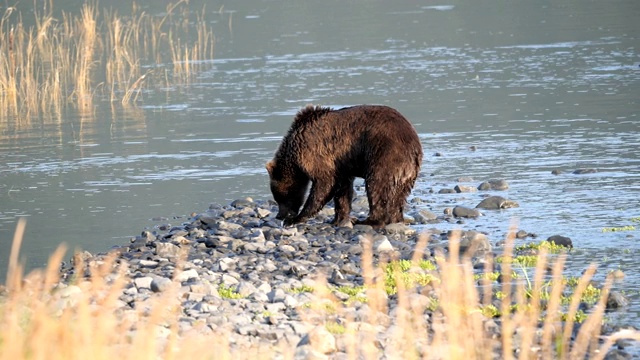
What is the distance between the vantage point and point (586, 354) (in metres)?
6.62

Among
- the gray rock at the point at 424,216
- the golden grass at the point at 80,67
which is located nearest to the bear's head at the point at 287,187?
the gray rock at the point at 424,216

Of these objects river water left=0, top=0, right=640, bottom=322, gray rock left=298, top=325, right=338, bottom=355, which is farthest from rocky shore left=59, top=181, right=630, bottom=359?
river water left=0, top=0, right=640, bottom=322

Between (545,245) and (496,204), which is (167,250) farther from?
(496,204)

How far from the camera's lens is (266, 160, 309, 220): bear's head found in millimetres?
11625

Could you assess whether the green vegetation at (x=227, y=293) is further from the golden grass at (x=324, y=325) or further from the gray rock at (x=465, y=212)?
the gray rock at (x=465, y=212)

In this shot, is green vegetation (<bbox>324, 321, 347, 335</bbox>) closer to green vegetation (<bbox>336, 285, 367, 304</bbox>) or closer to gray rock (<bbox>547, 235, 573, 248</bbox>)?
green vegetation (<bbox>336, 285, 367, 304</bbox>)

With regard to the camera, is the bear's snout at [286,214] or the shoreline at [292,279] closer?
the shoreline at [292,279]

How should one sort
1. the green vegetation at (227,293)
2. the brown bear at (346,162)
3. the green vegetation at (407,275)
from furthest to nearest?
1. the brown bear at (346,162)
2. the green vegetation at (407,275)
3. the green vegetation at (227,293)

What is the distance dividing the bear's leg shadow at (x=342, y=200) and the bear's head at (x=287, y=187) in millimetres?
463

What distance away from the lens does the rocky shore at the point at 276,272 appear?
674cm

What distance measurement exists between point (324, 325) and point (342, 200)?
4.46 meters

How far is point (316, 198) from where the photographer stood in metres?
11.3

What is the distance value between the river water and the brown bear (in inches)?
34.3

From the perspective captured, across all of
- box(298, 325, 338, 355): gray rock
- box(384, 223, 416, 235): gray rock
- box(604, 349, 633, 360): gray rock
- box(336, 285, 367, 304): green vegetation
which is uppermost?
box(298, 325, 338, 355): gray rock
